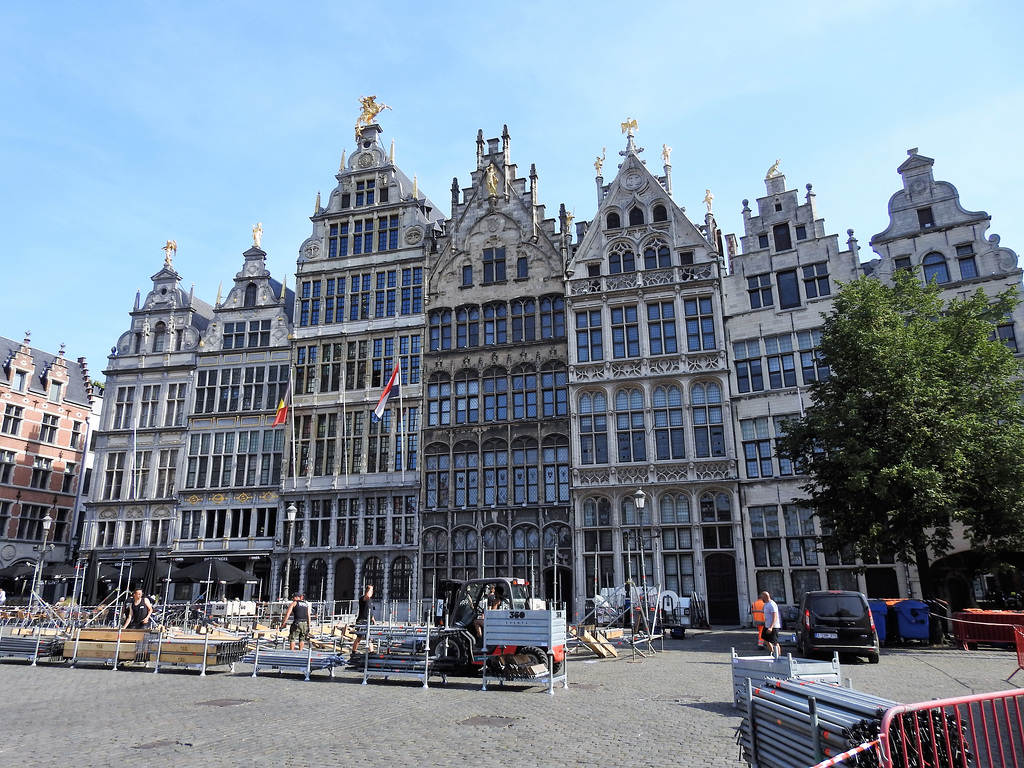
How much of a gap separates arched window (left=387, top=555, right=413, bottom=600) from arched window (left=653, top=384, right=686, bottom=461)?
45.0ft

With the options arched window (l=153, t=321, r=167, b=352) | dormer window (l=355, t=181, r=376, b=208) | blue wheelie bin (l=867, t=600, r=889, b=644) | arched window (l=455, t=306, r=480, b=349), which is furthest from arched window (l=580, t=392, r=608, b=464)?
arched window (l=153, t=321, r=167, b=352)

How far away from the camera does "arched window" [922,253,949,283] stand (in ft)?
105

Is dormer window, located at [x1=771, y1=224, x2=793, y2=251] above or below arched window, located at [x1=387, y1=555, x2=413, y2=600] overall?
above

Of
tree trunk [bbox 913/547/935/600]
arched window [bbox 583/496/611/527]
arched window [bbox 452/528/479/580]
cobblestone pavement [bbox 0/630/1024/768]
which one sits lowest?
cobblestone pavement [bbox 0/630/1024/768]

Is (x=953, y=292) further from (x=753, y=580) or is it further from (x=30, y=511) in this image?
(x=30, y=511)

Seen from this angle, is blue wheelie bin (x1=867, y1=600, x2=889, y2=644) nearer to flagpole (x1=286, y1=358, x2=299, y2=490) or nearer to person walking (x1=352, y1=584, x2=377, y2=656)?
person walking (x1=352, y1=584, x2=377, y2=656)

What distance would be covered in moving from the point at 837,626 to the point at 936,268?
20.9 meters

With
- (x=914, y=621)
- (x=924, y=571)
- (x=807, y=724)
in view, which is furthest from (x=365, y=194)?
(x=807, y=724)

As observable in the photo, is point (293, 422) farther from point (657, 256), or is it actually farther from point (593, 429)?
point (657, 256)

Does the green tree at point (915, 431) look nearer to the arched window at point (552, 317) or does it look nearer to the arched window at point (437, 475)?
the arched window at point (552, 317)

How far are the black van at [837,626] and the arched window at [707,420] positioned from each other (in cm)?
1518

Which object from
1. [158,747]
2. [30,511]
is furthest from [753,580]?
[30,511]

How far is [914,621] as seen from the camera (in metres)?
22.4

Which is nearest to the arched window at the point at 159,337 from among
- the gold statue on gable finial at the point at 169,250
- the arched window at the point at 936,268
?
the gold statue on gable finial at the point at 169,250
